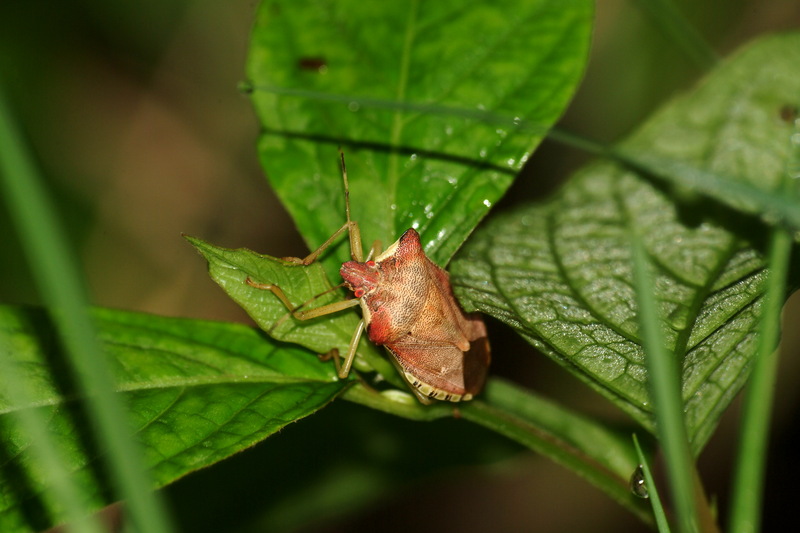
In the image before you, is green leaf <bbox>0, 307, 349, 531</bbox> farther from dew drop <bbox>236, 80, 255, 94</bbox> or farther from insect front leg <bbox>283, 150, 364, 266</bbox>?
dew drop <bbox>236, 80, 255, 94</bbox>

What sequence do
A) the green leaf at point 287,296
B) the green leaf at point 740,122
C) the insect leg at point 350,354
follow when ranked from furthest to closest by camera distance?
1. the green leaf at point 740,122
2. the insect leg at point 350,354
3. the green leaf at point 287,296

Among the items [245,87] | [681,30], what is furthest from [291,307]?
[681,30]

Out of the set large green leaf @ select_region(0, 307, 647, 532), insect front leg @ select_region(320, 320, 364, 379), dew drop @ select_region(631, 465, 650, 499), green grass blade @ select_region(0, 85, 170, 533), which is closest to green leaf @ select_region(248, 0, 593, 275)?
insect front leg @ select_region(320, 320, 364, 379)

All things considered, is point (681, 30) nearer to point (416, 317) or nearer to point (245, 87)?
point (416, 317)

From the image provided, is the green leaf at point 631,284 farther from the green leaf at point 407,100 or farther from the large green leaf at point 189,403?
the large green leaf at point 189,403

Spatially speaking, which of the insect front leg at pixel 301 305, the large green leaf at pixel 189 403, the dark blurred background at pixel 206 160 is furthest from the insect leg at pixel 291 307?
the dark blurred background at pixel 206 160

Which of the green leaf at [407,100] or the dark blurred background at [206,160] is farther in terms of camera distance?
the dark blurred background at [206,160]

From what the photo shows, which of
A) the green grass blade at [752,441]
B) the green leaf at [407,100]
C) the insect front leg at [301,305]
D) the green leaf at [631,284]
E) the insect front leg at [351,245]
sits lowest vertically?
the green grass blade at [752,441]
